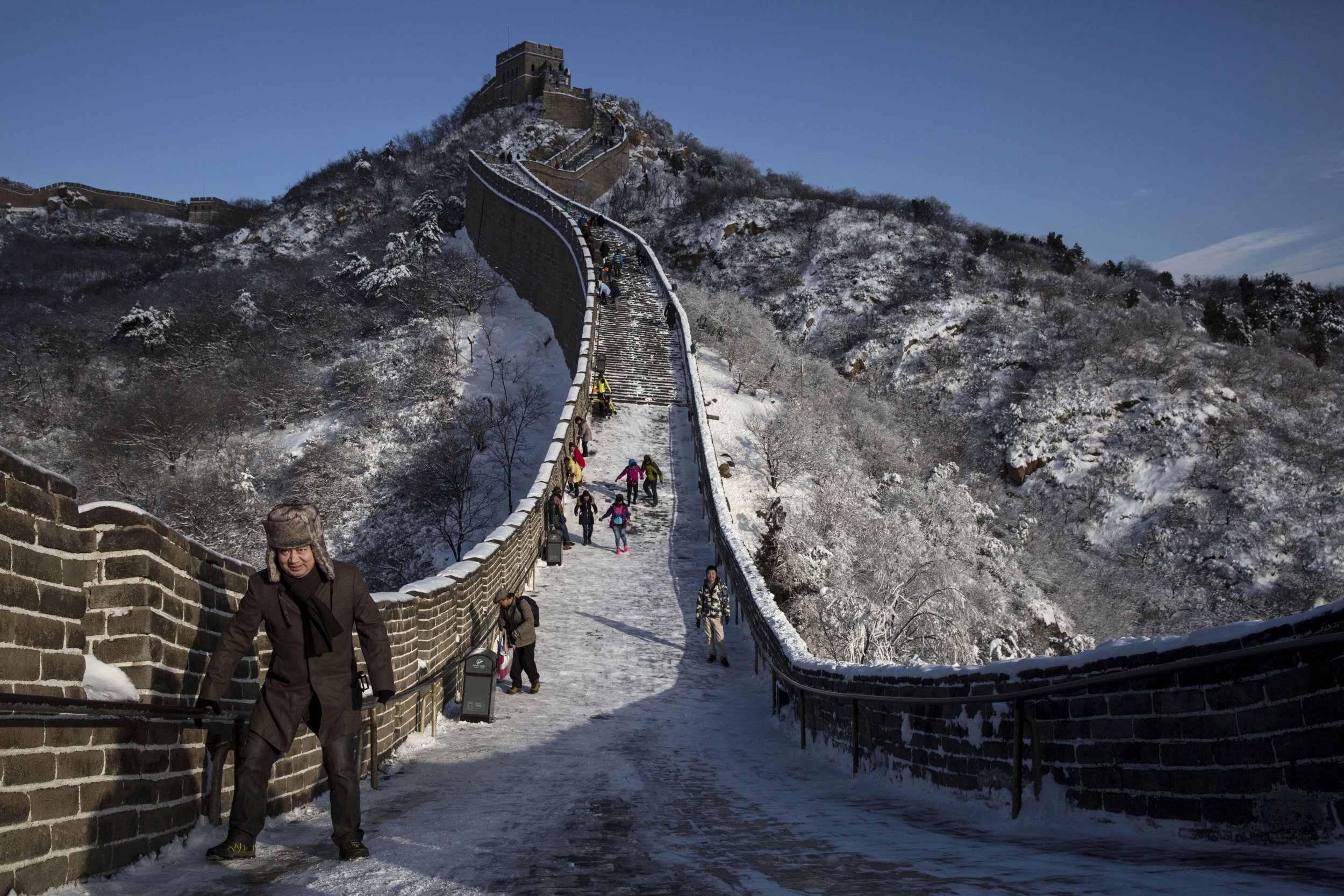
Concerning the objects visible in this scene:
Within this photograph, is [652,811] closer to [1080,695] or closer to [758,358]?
[1080,695]

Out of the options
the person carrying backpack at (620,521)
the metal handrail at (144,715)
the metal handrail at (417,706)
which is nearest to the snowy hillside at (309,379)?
the person carrying backpack at (620,521)

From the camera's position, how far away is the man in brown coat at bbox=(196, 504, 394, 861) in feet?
13.3

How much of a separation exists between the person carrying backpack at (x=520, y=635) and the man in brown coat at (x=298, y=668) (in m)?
6.00

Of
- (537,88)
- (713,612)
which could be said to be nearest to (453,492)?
(713,612)

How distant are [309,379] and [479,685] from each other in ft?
96.2

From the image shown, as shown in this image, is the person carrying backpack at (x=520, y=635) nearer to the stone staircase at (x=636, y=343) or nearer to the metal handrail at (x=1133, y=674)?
the metal handrail at (x=1133, y=674)

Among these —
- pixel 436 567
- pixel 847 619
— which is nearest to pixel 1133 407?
pixel 847 619

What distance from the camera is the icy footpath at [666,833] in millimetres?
3516

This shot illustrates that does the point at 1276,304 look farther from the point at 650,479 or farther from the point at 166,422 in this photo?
the point at 166,422

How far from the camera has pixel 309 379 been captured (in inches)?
1385

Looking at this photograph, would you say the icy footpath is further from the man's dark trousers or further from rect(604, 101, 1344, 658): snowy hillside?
rect(604, 101, 1344, 658): snowy hillside

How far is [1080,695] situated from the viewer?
15.1ft

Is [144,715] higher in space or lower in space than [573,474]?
lower

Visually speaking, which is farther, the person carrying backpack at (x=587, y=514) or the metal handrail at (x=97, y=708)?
the person carrying backpack at (x=587, y=514)
